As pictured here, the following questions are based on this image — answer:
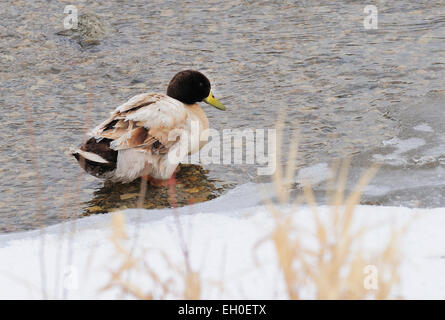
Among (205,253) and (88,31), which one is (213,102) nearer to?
(88,31)

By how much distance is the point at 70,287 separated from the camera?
11.6 ft

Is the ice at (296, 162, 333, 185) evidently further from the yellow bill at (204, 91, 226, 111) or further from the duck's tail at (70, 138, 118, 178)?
the duck's tail at (70, 138, 118, 178)

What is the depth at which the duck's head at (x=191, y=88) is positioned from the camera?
7.04m

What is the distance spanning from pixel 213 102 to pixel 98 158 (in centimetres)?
165

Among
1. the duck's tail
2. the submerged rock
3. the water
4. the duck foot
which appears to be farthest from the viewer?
the submerged rock

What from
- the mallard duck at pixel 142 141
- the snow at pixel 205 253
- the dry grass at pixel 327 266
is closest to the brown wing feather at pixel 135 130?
the mallard duck at pixel 142 141

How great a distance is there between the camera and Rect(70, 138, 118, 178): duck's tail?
5824 millimetres

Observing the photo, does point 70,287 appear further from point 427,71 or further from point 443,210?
point 427,71

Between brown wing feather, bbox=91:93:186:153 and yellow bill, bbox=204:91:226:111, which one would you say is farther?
yellow bill, bbox=204:91:226:111

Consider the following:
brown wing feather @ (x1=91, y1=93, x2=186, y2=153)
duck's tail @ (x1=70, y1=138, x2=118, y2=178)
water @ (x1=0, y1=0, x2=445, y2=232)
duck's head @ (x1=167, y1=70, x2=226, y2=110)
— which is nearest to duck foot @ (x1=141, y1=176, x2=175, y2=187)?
water @ (x1=0, y1=0, x2=445, y2=232)

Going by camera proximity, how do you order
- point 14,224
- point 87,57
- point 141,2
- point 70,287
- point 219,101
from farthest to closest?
point 141,2
point 87,57
point 219,101
point 14,224
point 70,287

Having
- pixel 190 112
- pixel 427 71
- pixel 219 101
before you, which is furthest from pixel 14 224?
pixel 427 71

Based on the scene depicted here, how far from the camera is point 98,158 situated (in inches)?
228
